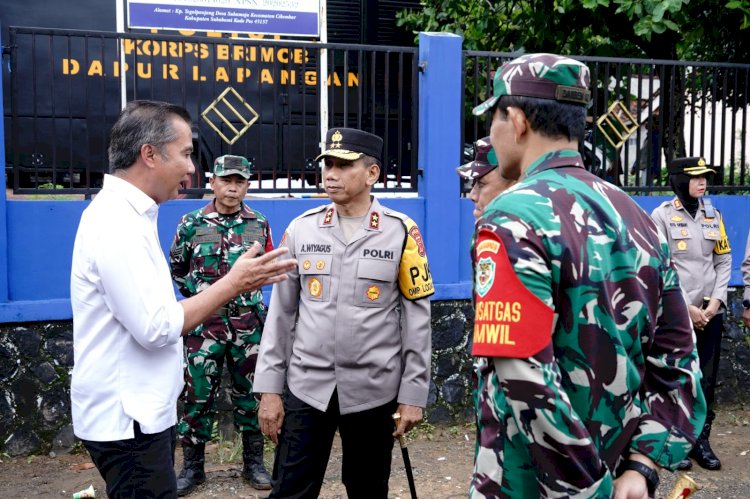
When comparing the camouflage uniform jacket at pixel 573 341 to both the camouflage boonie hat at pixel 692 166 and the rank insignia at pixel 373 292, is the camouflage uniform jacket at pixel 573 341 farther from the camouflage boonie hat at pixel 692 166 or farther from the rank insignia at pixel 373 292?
the camouflage boonie hat at pixel 692 166

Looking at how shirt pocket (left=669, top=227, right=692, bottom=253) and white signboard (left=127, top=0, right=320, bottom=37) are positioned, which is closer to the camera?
shirt pocket (left=669, top=227, right=692, bottom=253)

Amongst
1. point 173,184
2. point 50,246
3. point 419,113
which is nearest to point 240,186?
point 50,246

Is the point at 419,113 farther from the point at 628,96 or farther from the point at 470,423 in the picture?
the point at 470,423

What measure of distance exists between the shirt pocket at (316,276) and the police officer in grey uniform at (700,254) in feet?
9.99

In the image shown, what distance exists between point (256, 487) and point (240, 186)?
184 cm

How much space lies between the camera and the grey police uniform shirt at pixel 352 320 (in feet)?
11.2

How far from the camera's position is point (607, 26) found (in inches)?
302

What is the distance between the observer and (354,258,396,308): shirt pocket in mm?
3457

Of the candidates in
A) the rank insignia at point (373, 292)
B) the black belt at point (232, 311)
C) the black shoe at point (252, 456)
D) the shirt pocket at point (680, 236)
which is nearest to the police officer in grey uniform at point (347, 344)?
the rank insignia at point (373, 292)

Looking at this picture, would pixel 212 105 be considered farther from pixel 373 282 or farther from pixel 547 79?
pixel 547 79

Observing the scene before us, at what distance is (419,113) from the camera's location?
618cm

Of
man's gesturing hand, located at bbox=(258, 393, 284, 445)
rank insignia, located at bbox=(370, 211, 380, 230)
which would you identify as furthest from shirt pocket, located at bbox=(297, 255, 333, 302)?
man's gesturing hand, located at bbox=(258, 393, 284, 445)

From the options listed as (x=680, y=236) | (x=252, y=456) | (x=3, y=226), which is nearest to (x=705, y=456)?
(x=680, y=236)

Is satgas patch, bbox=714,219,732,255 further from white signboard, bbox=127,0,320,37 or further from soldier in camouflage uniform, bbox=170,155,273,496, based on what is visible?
white signboard, bbox=127,0,320,37
